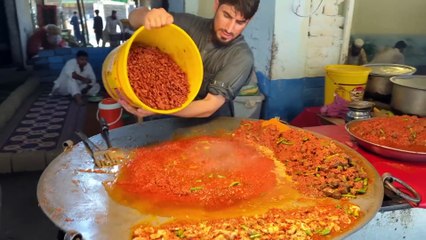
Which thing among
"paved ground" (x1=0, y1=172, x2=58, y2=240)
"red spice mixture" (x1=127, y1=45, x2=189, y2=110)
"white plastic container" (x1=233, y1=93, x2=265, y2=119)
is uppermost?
"red spice mixture" (x1=127, y1=45, x2=189, y2=110)

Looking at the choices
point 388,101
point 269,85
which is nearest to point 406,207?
point 388,101

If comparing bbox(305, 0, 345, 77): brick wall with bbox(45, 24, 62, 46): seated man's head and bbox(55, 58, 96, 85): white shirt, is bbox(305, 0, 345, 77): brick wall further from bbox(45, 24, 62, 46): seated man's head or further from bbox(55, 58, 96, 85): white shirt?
bbox(45, 24, 62, 46): seated man's head

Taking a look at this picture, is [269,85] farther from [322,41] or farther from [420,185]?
[420,185]

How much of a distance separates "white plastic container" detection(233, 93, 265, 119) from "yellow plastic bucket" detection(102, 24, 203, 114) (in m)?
1.81

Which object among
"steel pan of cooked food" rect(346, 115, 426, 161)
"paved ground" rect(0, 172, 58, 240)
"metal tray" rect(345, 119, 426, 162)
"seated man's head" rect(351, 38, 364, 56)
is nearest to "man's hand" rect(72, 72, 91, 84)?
"paved ground" rect(0, 172, 58, 240)

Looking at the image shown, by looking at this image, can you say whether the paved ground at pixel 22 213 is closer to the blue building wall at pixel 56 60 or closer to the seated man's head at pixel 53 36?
the blue building wall at pixel 56 60

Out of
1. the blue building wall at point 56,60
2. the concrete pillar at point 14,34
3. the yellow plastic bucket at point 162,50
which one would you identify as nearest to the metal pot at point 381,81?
the yellow plastic bucket at point 162,50

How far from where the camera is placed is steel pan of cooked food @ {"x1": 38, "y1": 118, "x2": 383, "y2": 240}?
108 centimetres

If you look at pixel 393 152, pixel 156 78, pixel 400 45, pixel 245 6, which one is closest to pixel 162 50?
pixel 156 78

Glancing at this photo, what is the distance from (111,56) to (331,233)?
3.48 ft

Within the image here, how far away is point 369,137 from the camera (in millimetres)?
1811

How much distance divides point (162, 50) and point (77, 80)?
5228mm

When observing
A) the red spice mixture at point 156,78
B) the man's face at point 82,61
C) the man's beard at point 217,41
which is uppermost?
the man's beard at point 217,41

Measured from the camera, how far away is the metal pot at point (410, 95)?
220 centimetres
